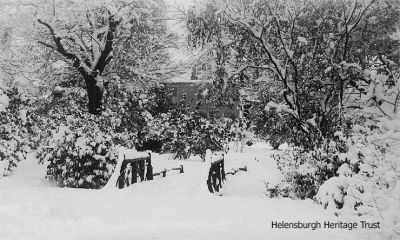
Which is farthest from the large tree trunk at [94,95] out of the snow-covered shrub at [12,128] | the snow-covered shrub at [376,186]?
the snow-covered shrub at [376,186]

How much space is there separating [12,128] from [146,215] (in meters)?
7.23

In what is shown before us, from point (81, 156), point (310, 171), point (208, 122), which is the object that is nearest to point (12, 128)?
point (81, 156)

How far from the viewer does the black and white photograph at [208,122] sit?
229 inches

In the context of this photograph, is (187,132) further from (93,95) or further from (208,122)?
(93,95)

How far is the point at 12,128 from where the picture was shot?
40.7 feet

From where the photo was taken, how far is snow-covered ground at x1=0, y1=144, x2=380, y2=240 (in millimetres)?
5738

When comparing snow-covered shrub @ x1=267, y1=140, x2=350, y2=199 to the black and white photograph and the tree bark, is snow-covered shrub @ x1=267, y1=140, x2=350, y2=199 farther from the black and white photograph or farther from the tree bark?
the tree bark

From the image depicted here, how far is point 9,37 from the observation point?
15508 mm

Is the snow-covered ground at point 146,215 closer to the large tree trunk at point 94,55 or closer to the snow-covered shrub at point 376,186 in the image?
the snow-covered shrub at point 376,186

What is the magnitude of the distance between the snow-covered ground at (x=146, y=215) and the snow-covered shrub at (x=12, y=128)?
343 centimetres

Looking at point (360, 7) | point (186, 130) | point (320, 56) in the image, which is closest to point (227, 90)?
point (320, 56)

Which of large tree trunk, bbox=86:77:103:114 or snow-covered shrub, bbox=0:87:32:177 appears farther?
large tree trunk, bbox=86:77:103:114

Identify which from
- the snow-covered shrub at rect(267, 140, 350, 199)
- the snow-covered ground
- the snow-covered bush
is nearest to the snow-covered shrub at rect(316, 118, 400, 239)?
the snow-covered ground

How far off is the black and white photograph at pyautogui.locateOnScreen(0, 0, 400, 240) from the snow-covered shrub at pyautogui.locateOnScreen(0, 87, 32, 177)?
0.16ft
